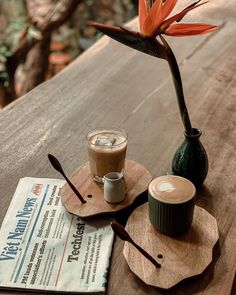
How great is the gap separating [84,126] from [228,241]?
25.0 inches

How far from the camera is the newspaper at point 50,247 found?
833 mm

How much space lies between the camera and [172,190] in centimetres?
89

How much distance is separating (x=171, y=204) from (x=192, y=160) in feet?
0.63

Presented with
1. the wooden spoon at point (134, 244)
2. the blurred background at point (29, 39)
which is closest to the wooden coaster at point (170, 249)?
the wooden spoon at point (134, 244)

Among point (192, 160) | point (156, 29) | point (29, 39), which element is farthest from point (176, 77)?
point (29, 39)

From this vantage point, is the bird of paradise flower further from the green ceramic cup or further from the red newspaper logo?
the red newspaper logo

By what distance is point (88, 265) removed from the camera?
34.1 inches

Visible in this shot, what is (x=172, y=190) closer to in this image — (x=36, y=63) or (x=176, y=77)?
(x=176, y=77)

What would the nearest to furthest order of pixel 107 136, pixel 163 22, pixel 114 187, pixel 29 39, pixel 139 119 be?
pixel 163 22
pixel 114 187
pixel 107 136
pixel 139 119
pixel 29 39

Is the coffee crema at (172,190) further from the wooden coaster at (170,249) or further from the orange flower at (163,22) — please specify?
the orange flower at (163,22)

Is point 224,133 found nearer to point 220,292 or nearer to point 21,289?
point 220,292

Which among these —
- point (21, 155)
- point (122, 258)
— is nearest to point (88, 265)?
point (122, 258)

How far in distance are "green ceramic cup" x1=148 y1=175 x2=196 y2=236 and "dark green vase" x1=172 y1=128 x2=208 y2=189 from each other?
0.11m

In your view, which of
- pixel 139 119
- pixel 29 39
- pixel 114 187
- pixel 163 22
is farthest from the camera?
pixel 29 39
